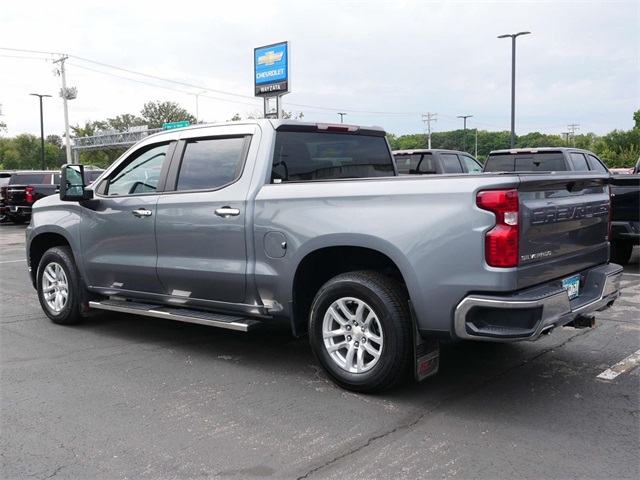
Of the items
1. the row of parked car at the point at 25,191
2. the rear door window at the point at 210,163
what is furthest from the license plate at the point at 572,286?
the row of parked car at the point at 25,191

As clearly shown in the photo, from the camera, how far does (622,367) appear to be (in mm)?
5000

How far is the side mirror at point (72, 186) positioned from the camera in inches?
238

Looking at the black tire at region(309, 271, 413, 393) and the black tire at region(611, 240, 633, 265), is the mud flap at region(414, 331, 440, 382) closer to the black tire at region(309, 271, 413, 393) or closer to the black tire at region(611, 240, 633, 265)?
the black tire at region(309, 271, 413, 393)

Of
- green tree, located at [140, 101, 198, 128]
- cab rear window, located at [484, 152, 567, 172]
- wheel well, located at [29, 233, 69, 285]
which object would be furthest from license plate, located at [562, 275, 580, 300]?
green tree, located at [140, 101, 198, 128]

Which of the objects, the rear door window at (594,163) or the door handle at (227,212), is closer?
the door handle at (227,212)

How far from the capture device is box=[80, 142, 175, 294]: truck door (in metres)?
5.68

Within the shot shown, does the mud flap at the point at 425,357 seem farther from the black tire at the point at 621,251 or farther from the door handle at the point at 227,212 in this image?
the black tire at the point at 621,251

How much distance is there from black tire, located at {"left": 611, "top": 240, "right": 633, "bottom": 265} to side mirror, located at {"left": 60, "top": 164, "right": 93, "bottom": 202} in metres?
7.98

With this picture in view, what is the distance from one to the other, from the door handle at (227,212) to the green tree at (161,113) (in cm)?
7798

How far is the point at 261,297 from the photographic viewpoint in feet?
16.2

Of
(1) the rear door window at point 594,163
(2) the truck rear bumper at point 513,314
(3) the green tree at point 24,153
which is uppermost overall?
(3) the green tree at point 24,153

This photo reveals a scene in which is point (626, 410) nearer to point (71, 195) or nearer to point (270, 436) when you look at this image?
point (270, 436)

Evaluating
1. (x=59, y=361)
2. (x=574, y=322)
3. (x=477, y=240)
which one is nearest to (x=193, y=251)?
(x=59, y=361)

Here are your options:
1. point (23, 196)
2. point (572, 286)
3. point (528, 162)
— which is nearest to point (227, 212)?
point (572, 286)
